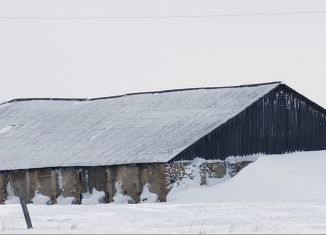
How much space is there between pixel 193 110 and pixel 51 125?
662cm

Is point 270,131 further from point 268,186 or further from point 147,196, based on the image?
point 147,196

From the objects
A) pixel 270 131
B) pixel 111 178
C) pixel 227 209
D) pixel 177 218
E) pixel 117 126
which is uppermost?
pixel 117 126

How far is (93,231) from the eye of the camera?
19578mm

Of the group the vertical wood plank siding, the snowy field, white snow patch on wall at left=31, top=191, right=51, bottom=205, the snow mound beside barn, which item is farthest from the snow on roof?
the snowy field

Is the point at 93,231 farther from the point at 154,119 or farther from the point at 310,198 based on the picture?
the point at 154,119

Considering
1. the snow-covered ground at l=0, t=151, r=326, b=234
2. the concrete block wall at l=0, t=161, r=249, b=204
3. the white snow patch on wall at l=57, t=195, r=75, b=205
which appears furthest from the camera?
the white snow patch on wall at l=57, t=195, r=75, b=205

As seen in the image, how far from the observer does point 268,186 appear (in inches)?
1455

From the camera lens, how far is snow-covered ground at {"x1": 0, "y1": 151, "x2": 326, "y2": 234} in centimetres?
2162

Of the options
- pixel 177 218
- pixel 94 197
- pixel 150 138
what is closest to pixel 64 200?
pixel 94 197

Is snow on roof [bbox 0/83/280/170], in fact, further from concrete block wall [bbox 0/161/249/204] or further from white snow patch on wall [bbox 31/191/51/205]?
white snow patch on wall [bbox 31/191/51/205]

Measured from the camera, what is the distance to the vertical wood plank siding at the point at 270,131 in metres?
38.2

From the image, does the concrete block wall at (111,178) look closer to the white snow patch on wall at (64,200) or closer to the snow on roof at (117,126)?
the white snow patch on wall at (64,200)

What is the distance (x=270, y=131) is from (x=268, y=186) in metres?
4.55

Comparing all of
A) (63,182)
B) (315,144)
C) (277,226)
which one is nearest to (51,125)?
(63,182)
